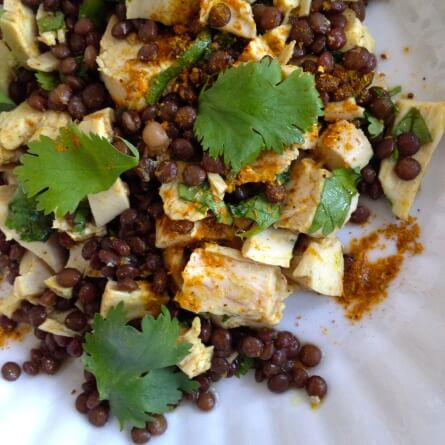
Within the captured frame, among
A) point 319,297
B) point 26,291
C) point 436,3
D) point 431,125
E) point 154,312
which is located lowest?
point 26,291

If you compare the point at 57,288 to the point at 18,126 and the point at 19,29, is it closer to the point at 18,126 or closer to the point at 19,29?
the point at 18,126

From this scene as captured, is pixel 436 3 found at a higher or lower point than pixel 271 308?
higher

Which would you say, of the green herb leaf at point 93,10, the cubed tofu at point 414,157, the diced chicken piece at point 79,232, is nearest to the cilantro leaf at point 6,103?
the green herb leaf at point 93,10

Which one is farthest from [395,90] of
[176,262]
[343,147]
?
[176,262]

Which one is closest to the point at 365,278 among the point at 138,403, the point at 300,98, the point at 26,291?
the point at 300,98

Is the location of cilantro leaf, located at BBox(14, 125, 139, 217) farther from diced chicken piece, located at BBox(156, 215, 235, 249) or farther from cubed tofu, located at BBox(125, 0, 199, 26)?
cubed tofu, located at BBox(125, 0, 199, 26)

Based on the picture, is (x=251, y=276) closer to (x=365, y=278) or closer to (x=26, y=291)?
(x=365, y=278)

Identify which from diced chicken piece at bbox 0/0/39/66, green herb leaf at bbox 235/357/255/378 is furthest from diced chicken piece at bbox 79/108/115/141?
green herb leaf at bbox 235/357/255/378

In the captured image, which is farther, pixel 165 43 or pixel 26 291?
pixel 26 291
